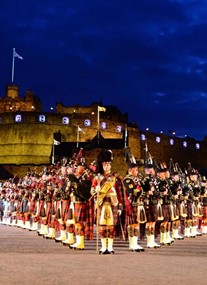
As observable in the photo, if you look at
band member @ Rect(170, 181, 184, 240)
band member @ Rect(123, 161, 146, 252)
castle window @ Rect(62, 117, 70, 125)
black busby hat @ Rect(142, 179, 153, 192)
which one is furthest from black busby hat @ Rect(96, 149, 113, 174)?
castle window @ Rect(62, 117, 70, 125)

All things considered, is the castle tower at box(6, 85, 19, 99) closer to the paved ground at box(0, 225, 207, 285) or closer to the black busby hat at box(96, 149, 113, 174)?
the paved ground at box(0, 225, 207, 285)

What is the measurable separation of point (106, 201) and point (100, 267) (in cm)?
239

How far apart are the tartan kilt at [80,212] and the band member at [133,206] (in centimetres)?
105

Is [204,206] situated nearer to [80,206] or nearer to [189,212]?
[189,212]

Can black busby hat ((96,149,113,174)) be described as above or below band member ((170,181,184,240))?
above

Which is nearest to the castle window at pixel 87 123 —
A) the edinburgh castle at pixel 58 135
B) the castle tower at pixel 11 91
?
the edinburgh castle at pixel 58 135

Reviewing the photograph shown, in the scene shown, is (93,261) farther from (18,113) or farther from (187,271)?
(18,113)

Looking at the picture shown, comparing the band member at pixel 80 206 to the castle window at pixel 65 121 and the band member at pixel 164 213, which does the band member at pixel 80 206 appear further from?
the castle window at pixel 65 121

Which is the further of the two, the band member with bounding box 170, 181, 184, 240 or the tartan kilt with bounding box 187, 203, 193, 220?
the tartan kilt with bounding box 187, 203, 193, 220

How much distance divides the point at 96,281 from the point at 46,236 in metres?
8.04

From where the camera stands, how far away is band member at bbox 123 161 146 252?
10242 millimetres

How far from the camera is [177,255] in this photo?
9.45 meters

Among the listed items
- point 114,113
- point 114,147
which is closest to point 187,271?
point 114,147

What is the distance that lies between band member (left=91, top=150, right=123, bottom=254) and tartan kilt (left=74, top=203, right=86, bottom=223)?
830 millimetres
